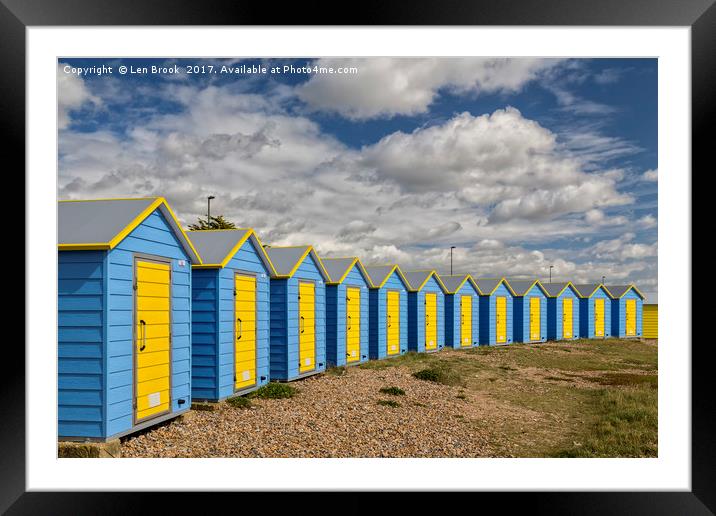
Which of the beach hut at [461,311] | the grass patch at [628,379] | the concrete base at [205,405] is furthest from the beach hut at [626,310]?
the concrete base at [205,405]

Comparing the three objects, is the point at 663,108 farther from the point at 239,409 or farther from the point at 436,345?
the point at 436,345

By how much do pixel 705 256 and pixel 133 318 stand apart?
7.22 m

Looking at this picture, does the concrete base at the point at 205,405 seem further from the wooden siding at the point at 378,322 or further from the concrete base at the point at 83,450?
the wooden siding at the point at 378,322

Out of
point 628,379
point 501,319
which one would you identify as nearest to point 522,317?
point 501,319

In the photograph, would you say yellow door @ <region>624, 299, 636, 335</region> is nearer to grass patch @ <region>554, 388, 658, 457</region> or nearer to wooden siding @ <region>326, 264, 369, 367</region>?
grass patch @ <region>554, 388, 658, 457</region>

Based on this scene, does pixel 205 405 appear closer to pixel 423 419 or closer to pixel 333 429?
pixel 333 429

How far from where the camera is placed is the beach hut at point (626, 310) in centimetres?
3659

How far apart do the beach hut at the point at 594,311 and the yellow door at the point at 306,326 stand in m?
24.0

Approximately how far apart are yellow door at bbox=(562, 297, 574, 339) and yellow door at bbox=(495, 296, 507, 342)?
17.7 ft

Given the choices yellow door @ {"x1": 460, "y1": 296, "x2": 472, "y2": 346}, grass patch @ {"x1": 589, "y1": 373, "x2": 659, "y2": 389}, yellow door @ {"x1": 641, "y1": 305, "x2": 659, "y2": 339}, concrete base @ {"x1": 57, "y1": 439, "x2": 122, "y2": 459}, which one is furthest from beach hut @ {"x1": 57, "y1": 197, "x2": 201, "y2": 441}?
yellow door @ {"x1": 641, "y1": 305, "x2": 659, "y2": 339}

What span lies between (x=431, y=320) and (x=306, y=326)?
10088mm

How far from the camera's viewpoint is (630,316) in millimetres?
37375

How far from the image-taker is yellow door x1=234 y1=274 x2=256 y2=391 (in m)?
11.5

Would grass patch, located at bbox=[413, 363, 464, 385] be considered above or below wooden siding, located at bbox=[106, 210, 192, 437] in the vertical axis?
below
